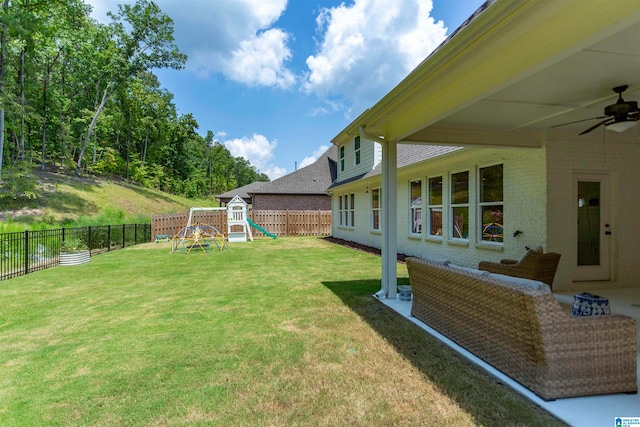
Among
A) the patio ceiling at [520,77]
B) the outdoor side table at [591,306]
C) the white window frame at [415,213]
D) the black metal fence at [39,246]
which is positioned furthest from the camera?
the white window frame at [415,213]

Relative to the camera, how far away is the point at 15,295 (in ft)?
18.9

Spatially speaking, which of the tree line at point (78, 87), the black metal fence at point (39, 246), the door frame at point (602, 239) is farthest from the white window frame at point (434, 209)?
the tree line at point (78, 87)

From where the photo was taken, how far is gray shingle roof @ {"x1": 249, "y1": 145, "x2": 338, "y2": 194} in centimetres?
2198

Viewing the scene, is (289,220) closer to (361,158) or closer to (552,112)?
(361,158)

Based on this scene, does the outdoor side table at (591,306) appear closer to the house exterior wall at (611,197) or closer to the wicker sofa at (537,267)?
the wicker sofa at (537,267)

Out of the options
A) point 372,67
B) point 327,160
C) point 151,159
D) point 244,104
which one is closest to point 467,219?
point 372,67

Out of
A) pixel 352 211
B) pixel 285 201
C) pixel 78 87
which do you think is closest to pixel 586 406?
pixel 352 211

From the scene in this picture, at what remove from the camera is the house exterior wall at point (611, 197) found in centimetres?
539

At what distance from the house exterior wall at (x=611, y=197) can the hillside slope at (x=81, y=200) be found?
22.2 meters

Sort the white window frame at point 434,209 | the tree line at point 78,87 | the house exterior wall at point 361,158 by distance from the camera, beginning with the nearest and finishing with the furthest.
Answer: the white window frame at point 434,209 < the house exterior wall at point 361,158 < the tree line at point 78,87

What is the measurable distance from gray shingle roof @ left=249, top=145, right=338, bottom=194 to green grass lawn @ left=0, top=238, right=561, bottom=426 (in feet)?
53.2

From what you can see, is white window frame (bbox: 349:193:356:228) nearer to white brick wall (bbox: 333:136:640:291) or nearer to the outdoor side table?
white brick wall (bbox: 333:136:640:291)

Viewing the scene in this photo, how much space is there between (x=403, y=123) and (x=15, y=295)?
739 cm

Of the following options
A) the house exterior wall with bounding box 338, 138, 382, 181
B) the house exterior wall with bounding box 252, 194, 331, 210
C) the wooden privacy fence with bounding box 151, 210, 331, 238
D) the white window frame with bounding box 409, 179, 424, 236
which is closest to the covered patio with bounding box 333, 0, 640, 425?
the white window frame with bounding box 409, 179, 424, 236
